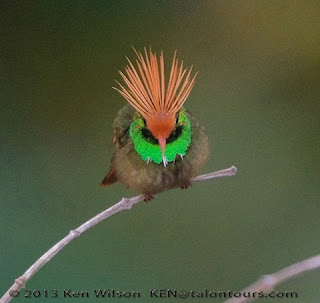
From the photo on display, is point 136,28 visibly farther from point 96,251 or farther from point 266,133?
point 96,251

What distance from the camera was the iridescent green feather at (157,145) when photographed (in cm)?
108

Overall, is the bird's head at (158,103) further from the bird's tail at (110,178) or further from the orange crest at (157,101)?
the bird's tail at (110,178)

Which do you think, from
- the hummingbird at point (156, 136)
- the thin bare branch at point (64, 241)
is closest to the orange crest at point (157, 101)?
the hummingbird at point (156, 136)

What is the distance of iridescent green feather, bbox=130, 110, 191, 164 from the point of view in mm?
1082

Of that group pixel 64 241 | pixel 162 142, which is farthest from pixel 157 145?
pixel 64 241

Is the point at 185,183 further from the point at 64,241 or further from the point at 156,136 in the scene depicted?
the point at 64,241

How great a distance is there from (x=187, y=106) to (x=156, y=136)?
0.34 m

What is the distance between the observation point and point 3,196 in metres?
→ 1.38

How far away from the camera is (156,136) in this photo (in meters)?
1.04

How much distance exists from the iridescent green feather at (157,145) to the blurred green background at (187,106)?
0.25 meters

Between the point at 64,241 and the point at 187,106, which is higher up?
the point at 187,106

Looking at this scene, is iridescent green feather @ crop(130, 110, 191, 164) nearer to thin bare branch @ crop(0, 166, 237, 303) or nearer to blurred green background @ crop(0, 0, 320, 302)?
thin bare branch @ crop(0, 166, 237, 303)

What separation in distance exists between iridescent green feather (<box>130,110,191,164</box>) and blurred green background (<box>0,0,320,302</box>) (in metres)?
0.25

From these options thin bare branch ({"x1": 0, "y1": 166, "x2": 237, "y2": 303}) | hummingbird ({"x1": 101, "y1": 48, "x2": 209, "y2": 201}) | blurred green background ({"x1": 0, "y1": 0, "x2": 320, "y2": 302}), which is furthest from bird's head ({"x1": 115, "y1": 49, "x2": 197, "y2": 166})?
blurred green background ({"x1": 0, "y1": 0, "x2": 320, "y2": 302})
